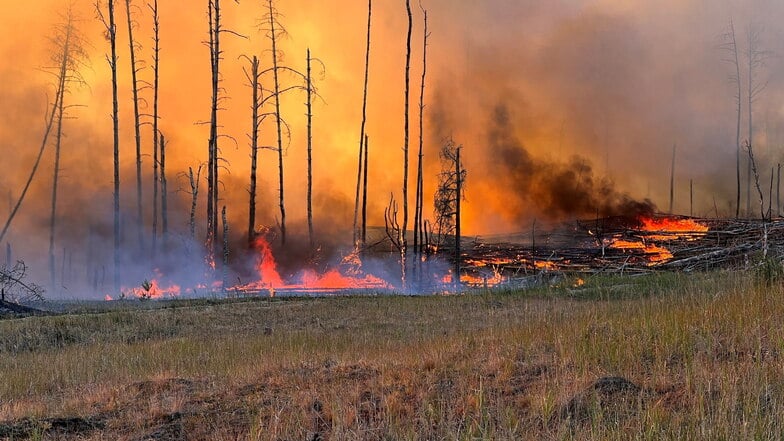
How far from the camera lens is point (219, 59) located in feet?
97.5

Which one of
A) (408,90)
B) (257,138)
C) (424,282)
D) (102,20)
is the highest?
(102,20)

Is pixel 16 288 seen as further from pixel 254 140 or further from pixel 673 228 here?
pixel 673 228

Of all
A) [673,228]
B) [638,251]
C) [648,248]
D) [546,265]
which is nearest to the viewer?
[648,248]

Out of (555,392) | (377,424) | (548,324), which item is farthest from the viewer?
(548,324)

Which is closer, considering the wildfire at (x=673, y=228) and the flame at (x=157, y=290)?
the wildfire at (x=673, y=228)

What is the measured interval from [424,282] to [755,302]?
2228 cm

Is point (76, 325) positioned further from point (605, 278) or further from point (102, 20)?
point (102, 20)

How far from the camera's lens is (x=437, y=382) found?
658 centimetres

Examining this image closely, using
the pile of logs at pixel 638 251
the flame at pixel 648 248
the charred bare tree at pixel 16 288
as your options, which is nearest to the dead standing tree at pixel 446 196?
the pile of logs at pixel 638 251

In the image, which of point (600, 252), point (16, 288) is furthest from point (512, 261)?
point (16, 288)

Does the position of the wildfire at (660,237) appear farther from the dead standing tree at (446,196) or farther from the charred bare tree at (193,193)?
the charred bare tree at (193,193)

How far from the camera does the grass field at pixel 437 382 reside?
15.5ft

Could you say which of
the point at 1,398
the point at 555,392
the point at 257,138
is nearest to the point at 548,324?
the point at 555,392

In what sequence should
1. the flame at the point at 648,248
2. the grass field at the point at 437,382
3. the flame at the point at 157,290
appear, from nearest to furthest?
the grass field at the point at 437,382
the flame at the point at 648,248
the flame at the point at 157,290
